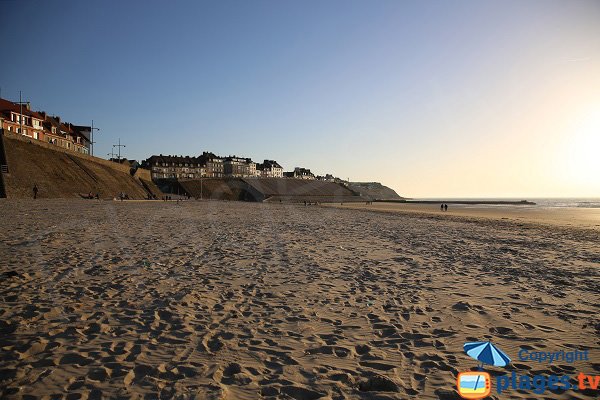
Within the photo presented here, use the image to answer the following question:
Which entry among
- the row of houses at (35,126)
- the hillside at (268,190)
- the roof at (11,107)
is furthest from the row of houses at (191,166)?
the roof at (11,107)

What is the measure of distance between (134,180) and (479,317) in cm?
10308

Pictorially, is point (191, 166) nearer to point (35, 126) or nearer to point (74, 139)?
point (74, 139)

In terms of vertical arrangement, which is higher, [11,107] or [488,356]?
[11,107]

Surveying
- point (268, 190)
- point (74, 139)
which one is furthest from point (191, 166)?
point (74, 139)

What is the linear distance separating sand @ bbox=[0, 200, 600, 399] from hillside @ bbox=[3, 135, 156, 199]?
1817 inches

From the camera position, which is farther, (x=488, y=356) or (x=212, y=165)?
(x=212, y=165)

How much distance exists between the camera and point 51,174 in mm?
57312

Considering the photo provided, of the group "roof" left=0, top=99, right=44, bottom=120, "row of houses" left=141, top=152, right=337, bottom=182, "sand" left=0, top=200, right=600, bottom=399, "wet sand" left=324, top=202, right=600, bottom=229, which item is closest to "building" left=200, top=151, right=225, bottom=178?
"row of houses" left=141, top=152, right=337, bottom=182

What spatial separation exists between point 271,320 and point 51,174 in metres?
65.9

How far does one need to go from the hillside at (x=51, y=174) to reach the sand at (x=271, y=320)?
4616 cm

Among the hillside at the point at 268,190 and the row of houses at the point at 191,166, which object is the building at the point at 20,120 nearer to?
the hillside at the point at 268,190

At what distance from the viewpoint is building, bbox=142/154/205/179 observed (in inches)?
6526

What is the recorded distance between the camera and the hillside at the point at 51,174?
163 ft

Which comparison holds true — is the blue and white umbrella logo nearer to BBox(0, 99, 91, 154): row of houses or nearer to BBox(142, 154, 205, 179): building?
BBox(0, 99, 91, 154): row of houses
